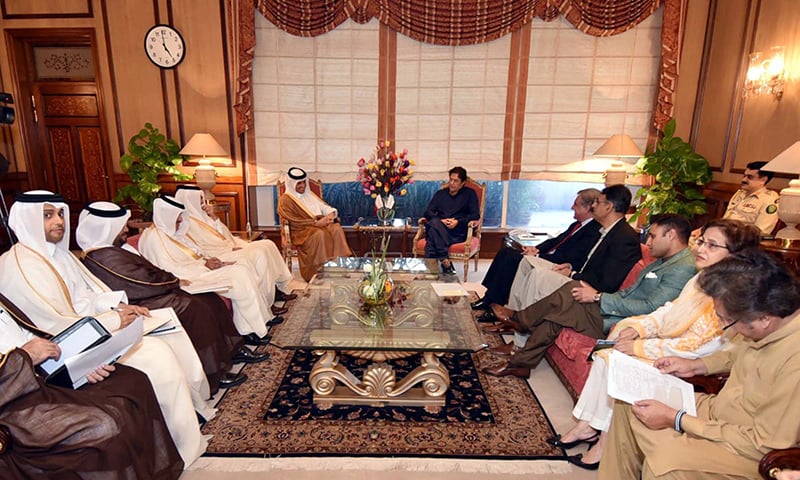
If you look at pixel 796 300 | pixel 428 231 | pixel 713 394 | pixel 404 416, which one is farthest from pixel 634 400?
pixel 428 231

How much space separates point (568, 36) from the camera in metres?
5.08

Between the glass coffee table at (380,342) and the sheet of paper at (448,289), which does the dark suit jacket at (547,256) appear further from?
the glass coffee table at (380,342)

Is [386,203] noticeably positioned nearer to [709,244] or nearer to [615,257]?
[615,257]

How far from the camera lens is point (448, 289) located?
10.5ft

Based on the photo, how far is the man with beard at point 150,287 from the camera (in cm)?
249

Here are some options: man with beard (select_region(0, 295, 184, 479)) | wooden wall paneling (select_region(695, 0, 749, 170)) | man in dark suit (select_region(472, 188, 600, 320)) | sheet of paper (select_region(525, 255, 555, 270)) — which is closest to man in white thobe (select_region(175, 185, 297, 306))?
man with beard (select_region(0, 295, 184, 479))

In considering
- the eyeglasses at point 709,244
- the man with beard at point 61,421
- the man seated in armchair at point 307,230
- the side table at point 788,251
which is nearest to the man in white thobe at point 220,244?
the man seated in armchair at point 307,230

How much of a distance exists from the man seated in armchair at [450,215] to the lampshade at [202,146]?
2.54m

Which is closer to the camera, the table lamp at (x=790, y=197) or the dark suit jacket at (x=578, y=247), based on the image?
the table lamp at (x=790, y=197)

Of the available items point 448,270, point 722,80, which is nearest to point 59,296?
point 448,270

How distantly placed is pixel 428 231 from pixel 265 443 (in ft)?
9.94

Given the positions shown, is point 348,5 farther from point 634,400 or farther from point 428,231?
point 634,400

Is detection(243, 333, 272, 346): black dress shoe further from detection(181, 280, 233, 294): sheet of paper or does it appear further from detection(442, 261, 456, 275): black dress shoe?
detection(442, 261, 456, 275): black dress shoe

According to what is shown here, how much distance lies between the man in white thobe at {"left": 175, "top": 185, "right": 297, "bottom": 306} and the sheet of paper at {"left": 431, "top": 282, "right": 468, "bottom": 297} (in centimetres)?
157
